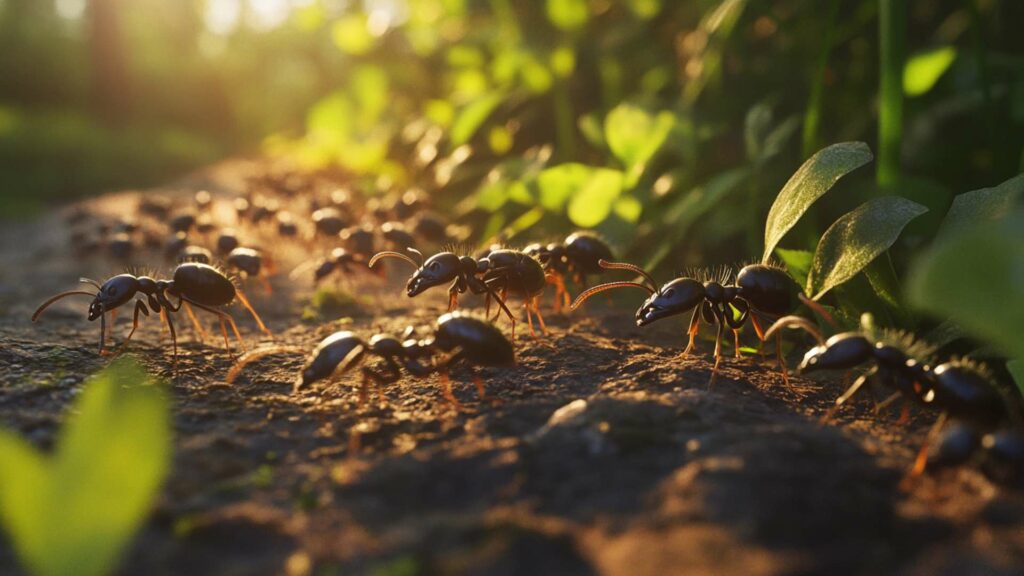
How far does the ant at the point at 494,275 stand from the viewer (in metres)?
2.96

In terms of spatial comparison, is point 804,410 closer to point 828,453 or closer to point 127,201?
point 828,453

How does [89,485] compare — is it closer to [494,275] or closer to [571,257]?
[494,275]

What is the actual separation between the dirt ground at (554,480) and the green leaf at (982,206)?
53 centimetres

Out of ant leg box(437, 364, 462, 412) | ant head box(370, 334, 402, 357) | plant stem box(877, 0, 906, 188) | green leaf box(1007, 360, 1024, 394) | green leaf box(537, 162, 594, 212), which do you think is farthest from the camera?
green leaf box(537, 162, 594, 212)

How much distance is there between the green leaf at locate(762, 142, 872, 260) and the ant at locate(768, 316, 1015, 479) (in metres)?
0.30

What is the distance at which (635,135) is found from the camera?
12.1ft

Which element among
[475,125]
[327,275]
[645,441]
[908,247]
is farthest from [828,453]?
[475,125]

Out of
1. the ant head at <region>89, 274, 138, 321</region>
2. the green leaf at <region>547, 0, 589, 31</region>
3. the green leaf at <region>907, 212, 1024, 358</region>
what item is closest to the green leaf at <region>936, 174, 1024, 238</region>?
the green leaf at <region>907, 212, 1024, 358</region>

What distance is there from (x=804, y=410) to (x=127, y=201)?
8243 mm

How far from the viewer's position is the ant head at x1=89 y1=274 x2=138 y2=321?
115 inches

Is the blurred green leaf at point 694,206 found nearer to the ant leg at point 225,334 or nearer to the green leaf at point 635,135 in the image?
the green leaf at point 635,135

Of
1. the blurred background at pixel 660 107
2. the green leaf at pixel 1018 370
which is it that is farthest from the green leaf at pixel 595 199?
the green leaf at pixel 1018 370

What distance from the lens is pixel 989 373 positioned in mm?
1936

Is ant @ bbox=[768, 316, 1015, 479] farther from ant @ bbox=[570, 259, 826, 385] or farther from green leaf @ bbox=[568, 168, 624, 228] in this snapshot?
green leaf @ bbox=[568, 168, 624, 228]
